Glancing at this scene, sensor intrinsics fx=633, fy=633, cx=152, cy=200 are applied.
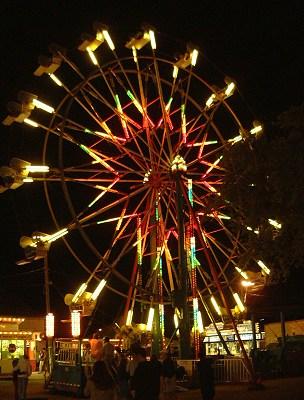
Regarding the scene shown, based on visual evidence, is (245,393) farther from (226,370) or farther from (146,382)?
(146,382)

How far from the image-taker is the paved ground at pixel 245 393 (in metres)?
15.4

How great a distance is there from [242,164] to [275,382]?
8.56 meters

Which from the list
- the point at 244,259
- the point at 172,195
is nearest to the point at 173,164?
the point at 172,195

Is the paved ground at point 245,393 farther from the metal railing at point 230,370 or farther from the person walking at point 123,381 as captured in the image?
the person walking at point 123,381

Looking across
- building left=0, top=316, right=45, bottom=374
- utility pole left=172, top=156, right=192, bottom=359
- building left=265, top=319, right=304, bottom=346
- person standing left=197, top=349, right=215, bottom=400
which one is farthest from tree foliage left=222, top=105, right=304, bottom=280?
building left=0, top=316, right=45, bottom=374

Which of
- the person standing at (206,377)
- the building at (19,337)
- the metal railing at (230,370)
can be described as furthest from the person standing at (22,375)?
the building at (19,337)

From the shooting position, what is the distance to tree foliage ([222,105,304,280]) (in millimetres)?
12477

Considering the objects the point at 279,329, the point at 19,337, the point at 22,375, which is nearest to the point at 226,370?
the point at 22,375

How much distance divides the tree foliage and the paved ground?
3067 millimetres

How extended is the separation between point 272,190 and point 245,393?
614 centimetres

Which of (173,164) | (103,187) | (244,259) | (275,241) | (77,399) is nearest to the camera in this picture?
(275,241)

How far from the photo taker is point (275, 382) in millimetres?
19188

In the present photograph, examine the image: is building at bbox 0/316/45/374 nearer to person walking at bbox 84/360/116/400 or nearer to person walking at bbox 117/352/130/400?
person walking at bbox 117/352/130/400

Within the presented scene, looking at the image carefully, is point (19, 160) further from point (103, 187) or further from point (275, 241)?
point (275, 241)
